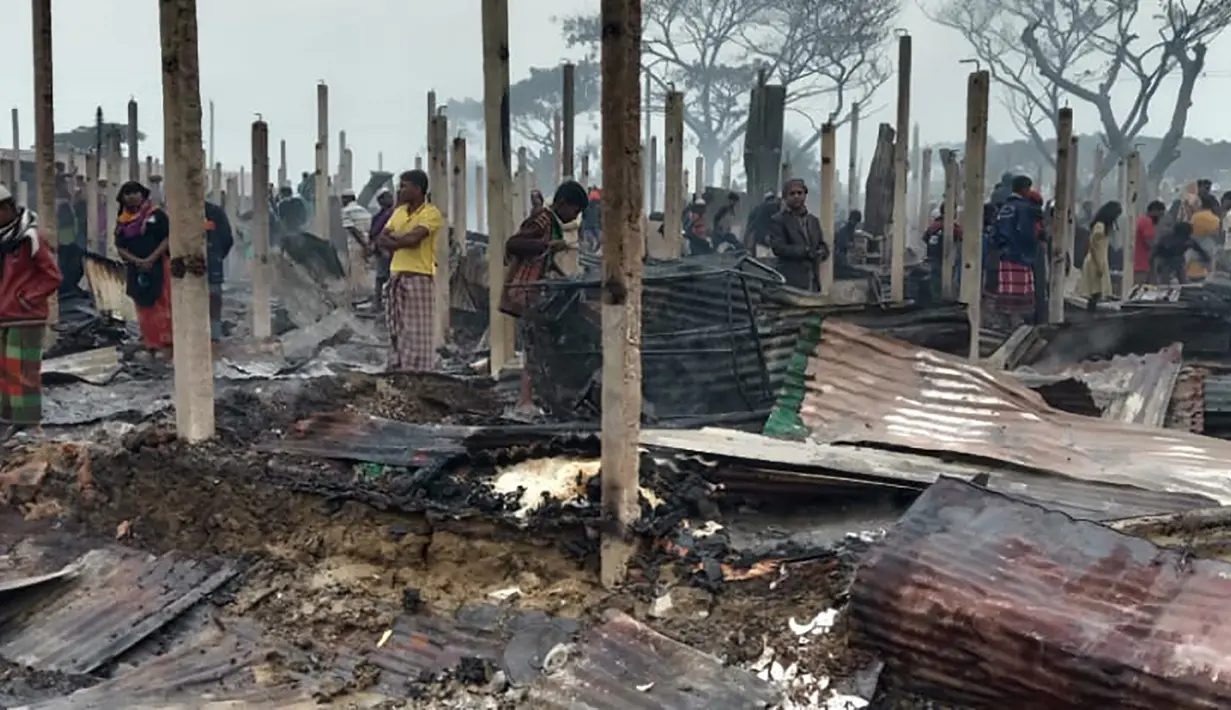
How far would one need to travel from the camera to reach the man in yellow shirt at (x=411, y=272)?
28.5 ft

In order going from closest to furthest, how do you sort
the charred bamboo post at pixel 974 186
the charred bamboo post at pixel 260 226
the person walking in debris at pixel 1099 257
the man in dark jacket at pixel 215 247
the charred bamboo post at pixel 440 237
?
the charred bamboo post at pixel 974 186
the charred bamboo post at pixel 440 237
the charred bamboo post at pixel 260 226
the man in dark jacket at pixel 215 247
the person walking in debris at pixel 1099 257

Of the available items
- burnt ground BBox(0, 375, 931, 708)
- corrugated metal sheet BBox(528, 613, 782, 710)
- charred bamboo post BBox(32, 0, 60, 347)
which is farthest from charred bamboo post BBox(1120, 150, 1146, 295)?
corrugated metal sheet BBox(528, 613, 782, 710)

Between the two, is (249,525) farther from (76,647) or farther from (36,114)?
(36,114)

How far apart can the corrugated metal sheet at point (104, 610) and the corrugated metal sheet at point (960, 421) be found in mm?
2586

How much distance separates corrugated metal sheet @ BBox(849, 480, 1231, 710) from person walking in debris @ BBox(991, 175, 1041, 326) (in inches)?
333

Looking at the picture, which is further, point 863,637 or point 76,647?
point 76,647

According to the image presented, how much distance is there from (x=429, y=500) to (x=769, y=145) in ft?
45.9

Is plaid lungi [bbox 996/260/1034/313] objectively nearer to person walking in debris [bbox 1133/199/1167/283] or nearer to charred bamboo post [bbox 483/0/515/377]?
person walking in debris [bbox 1133/199/1167/283]

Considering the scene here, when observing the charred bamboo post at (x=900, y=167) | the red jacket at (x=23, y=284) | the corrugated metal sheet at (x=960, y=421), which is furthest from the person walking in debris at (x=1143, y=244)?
the red jacket at (x=23, y=284)

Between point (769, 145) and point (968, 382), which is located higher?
point (769, 145)

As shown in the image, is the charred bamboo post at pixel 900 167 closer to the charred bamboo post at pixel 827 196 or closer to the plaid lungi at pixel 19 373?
the charred bamboo post at pixel 827 196

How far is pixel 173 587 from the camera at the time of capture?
499 centimetres

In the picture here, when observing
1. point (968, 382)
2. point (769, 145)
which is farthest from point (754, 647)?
point (769, 145)

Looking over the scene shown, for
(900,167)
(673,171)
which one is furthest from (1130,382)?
(673,171)
